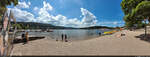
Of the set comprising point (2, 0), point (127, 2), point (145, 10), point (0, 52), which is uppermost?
point (127, 2)

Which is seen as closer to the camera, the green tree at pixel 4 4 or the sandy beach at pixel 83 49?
the sandy beach at pixel 83 49

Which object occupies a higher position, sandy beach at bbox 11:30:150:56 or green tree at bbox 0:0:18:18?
green tree at bbox 0:0:18:18

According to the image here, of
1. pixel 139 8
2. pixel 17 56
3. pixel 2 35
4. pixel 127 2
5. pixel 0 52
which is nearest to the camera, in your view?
pixel 0 52

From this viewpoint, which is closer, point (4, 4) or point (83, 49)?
point (83, 49)

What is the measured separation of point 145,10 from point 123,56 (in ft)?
23.3

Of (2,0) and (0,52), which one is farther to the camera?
(2,0)

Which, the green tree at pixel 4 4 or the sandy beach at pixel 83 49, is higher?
the green tree at pixel 4 4

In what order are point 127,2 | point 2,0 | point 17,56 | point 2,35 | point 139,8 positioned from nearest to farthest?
point 2,35, point 17,56, point 2,0, point 139,8, point 127,2

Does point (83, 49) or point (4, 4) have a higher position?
point (4, 4)

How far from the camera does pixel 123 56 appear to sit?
3775 millimetres

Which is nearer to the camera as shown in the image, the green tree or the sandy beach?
the sandy beach

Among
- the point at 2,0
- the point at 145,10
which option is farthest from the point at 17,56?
the point at 145,10

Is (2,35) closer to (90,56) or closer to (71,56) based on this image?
(71,56)

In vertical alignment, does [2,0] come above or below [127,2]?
below
